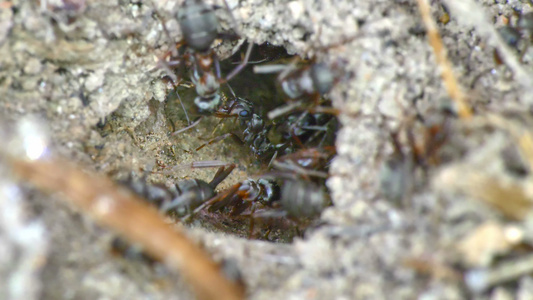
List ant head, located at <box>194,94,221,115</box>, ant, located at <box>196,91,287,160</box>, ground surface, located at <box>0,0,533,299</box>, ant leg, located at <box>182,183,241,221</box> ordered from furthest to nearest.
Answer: ant, located at <box>196,91,287,160</box> < ant head, located at <box>194,94,221,115</box> < ant leg, located at <box>182,183,241,221</box> < ground surface, located at <box>0,0,533,299</box>

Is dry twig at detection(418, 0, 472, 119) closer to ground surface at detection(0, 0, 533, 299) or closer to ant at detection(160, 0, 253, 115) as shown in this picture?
ground surface at detection(0, 0, 533, 299)

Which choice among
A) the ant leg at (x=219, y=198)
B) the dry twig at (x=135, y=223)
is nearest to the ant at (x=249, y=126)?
the ant leg at (x=219, y=198)

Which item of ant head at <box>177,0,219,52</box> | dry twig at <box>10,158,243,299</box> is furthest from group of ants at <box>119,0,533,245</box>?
dry twig at <box>10,158,243,299</box>

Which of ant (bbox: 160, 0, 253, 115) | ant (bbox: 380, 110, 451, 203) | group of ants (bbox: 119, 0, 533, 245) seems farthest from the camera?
ant (bbox: 160, 0, 253, 115)

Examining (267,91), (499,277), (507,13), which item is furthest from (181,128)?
(499,277)

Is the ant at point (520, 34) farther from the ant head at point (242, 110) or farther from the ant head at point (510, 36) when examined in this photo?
the ant head at point (242, 110)

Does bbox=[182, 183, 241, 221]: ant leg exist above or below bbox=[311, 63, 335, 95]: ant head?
below

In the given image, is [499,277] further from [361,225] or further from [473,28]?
[473,28]
